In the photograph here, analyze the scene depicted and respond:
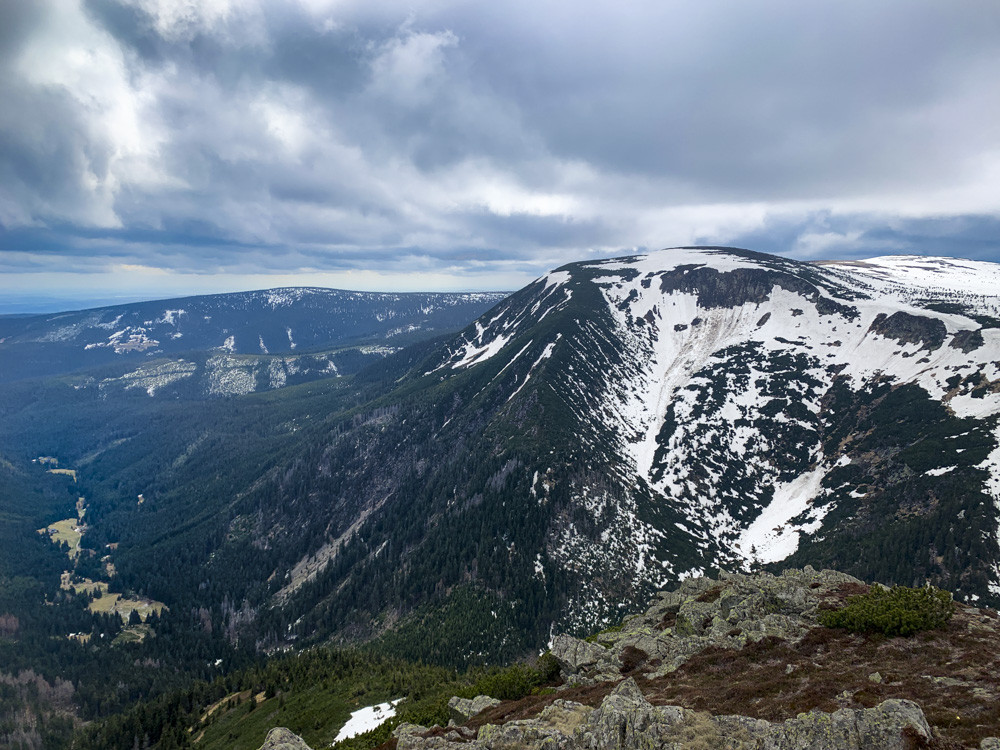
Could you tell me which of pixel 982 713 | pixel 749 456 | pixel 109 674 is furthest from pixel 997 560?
pixel 109 674

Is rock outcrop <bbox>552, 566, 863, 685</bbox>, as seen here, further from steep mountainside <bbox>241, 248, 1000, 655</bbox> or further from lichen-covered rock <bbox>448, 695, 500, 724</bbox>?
steep mountainside <bbox>241, 248, 1000, 655</bbox>

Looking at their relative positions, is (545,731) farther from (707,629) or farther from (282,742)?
(707,629)

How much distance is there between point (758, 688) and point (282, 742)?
37851 millimetres

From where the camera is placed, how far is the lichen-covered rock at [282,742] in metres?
36.5

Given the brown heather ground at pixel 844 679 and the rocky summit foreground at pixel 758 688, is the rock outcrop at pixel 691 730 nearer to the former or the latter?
the rocky summit foreground at pixel 758 688

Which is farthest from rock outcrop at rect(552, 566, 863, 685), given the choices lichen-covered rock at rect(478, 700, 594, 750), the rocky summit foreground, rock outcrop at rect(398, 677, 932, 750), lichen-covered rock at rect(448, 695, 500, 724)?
rock outcrop at rect(398, 677, 932, 750)

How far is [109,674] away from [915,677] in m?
224

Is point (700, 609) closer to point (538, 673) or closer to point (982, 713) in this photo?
point (538, 673)

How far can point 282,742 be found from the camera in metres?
37.6

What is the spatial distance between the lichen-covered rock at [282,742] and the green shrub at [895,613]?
5008cm

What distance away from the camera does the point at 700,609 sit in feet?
185

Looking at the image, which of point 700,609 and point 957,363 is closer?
point 700,609

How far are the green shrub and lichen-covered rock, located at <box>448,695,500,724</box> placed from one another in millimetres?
34662

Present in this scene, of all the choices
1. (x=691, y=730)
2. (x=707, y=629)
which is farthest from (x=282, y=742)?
(x=707, y=629)
